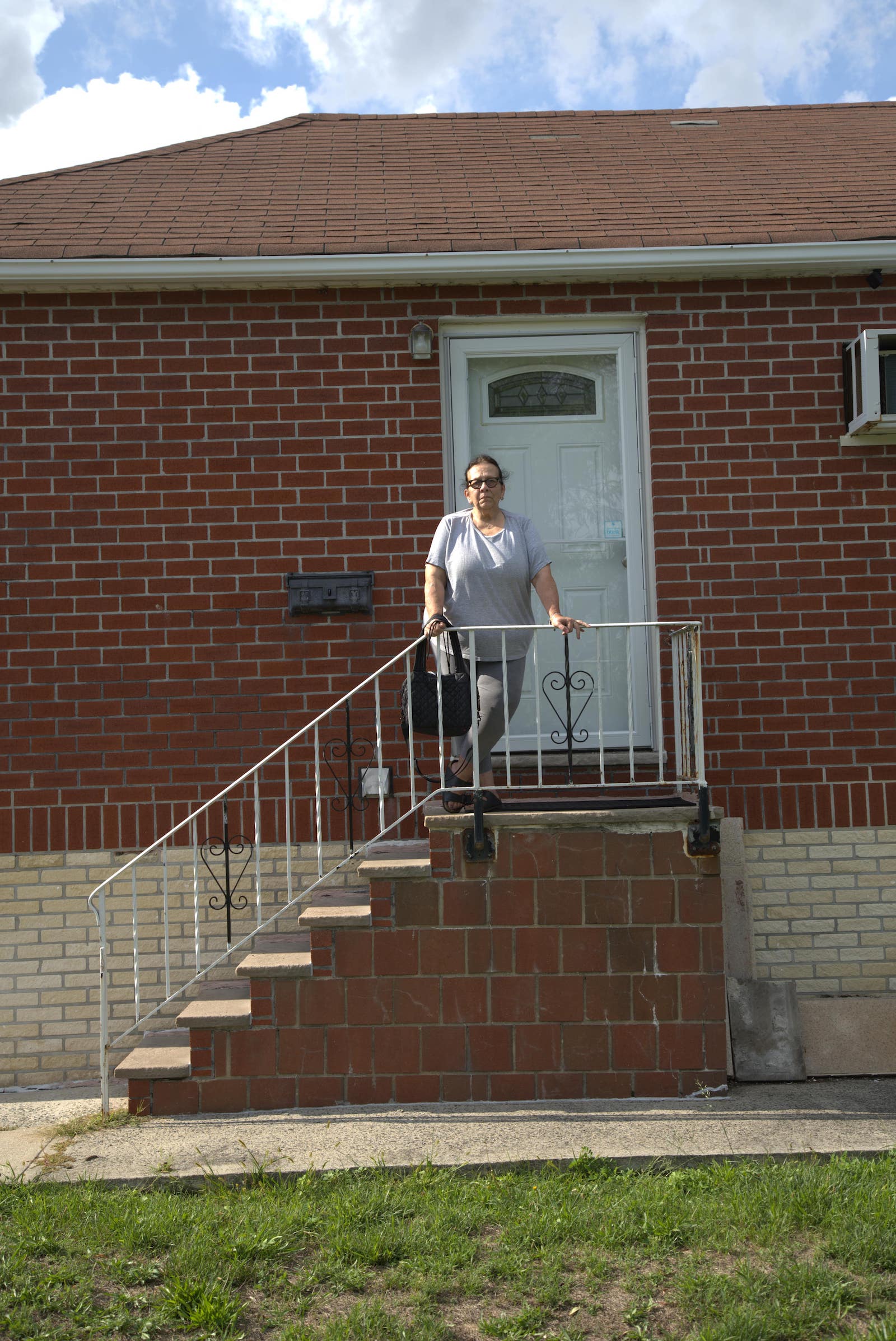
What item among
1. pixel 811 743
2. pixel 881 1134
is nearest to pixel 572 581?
pixel 811 743

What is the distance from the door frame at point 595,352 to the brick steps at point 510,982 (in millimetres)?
1306

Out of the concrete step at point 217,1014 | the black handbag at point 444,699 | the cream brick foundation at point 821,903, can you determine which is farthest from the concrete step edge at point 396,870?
the cream brick foundation at point 821,903

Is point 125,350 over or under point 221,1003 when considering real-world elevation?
over

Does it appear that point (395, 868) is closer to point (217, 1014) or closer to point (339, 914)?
point (339, 914)

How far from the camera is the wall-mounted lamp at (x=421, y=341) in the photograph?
5523 millimetres

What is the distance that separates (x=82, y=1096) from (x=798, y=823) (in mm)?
3555

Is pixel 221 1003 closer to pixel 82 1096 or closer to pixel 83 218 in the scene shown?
pixel 82 1096

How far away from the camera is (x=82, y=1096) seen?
16.8 feet

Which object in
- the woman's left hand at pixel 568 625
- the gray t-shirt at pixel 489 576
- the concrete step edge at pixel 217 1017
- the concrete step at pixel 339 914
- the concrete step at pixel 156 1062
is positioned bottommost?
the concrete step at pixel 156 1062

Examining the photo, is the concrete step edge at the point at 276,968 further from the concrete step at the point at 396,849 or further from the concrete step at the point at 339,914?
the concrete step at the point at 396,849

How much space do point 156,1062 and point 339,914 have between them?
94 cm

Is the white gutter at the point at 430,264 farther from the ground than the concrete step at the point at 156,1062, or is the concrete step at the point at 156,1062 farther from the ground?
the white gutter at the point at 430,264

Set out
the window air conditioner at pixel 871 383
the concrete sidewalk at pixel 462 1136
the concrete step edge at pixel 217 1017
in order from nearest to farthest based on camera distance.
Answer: the concrete sidewalk at pixel 462 1136
the concrete step edge at pixel 217 1017
the window air conditioner at pixel 871 383

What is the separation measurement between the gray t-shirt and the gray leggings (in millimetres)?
50
